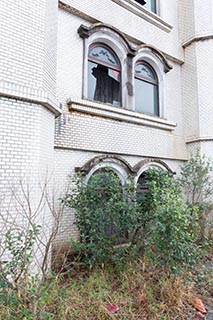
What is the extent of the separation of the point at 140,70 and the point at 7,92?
6028 millimetres

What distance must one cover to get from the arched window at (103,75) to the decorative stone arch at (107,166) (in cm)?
201

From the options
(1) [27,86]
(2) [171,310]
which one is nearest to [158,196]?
(2) [171,310]

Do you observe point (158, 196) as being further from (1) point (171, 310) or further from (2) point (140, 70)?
(2) point (140, 70)

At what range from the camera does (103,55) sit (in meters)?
7.91

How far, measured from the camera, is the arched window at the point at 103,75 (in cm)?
764

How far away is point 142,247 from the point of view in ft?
18.1

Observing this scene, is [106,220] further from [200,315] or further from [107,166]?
[200,315]

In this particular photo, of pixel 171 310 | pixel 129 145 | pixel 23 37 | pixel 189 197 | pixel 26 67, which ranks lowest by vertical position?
pixel 171 310

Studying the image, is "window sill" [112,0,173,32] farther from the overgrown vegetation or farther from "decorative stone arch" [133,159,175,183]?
the overgrown vegetation

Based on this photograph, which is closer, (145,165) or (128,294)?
(128,294)

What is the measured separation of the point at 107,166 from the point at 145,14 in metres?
6.07

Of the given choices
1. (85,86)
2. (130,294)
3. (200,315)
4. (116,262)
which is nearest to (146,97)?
(85,86)

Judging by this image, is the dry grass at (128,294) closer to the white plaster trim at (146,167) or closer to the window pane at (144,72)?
the white plaster trim at (146,167)

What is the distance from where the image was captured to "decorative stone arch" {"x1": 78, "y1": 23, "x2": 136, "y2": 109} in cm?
709
